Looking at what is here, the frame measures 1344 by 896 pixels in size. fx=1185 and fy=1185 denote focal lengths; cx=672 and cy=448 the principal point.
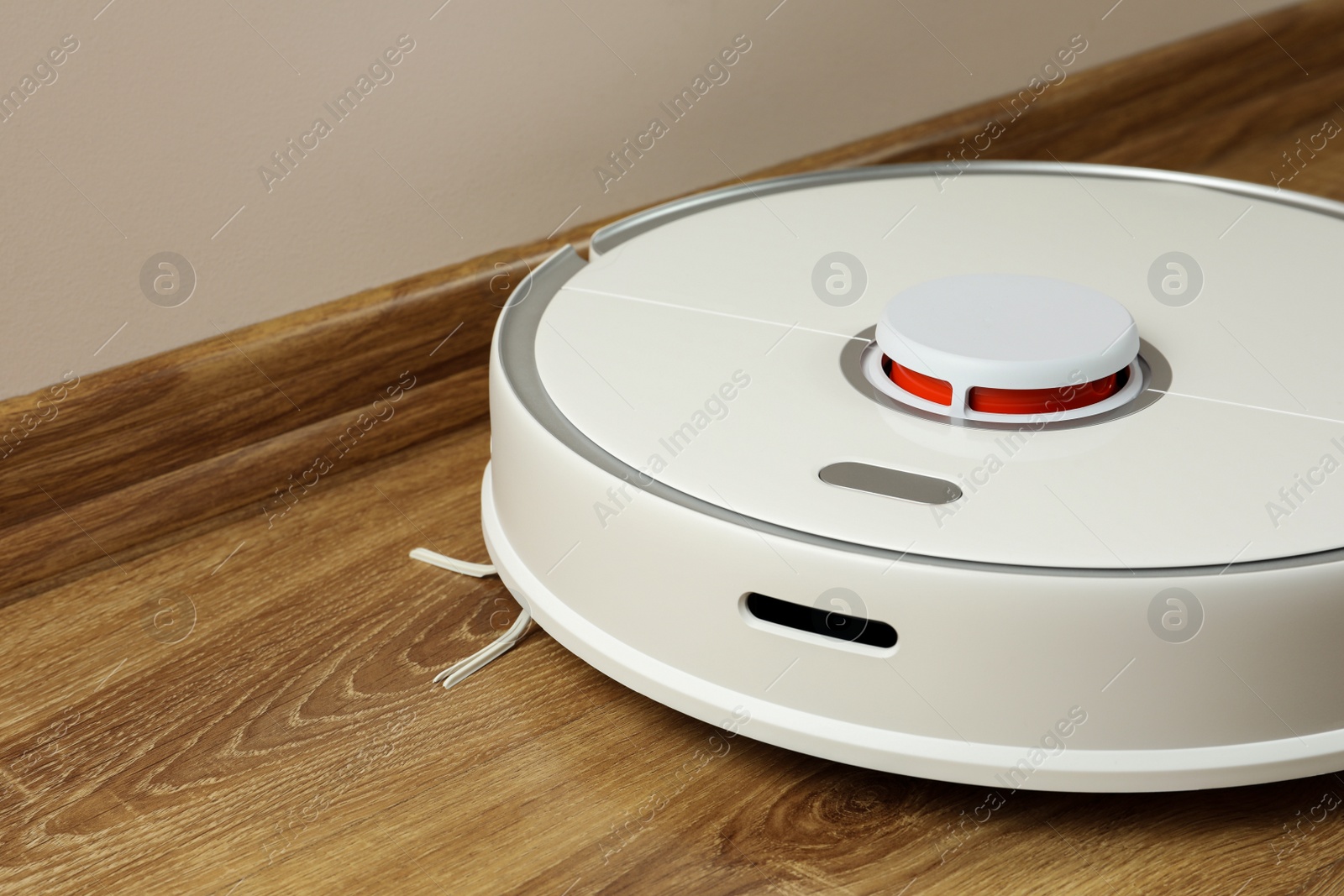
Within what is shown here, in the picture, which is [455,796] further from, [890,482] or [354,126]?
[354,126]

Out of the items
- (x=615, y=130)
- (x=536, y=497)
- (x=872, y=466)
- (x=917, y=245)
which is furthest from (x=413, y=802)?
(x=615, y=130)

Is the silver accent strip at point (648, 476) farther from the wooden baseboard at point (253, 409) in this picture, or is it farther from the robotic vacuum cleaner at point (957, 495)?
the wooden baseboard at point (253, 409)

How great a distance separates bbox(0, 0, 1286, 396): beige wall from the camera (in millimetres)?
769

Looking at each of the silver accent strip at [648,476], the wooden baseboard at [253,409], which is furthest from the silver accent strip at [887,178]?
the wooden baseboard at [253,409]

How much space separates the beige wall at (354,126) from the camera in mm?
769

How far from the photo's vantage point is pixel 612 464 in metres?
0.60

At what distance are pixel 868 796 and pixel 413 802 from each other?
0.74 ft

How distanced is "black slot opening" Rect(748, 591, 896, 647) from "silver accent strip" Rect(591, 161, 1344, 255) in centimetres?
39

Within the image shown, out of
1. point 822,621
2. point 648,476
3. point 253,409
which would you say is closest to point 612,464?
point 648,476

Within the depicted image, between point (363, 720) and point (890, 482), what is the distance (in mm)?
313

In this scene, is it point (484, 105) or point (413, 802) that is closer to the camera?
point (413, 802)

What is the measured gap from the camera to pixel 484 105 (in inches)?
37.8

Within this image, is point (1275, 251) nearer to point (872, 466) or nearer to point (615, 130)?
point (872, 466)

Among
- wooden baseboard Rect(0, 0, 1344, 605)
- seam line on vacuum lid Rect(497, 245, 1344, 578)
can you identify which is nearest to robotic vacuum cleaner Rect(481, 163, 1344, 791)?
seam line on vacuum lid Rect(497, 245, 1344, 578)
